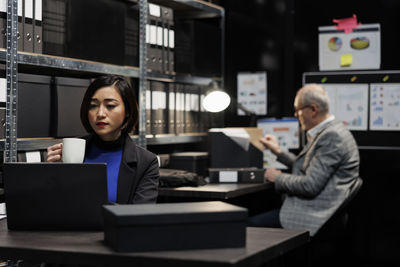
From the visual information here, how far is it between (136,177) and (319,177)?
149cm

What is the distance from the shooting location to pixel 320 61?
179 inches

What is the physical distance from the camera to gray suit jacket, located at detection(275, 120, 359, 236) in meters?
3.61

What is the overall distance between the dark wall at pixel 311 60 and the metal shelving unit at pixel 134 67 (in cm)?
17

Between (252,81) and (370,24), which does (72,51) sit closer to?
(252,81)

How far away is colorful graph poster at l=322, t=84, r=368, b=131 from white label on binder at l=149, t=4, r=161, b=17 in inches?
53.8

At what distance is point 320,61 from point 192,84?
958 millimetres

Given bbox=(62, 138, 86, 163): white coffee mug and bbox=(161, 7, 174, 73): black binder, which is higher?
bbox=(161, 7, 174, 73): black binder

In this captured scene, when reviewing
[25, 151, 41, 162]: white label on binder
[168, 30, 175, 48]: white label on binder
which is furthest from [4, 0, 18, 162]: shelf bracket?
[168, 30, 175, 48]: white label on binder

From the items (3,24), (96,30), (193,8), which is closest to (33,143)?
(3,24)

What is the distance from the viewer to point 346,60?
447 cm

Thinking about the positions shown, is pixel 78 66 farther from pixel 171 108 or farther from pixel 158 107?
pixel 171 108

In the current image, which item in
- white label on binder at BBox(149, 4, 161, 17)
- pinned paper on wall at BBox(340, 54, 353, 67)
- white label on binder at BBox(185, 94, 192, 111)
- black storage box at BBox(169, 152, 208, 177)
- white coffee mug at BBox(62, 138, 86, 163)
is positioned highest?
white label on binder at BBox(149, 4, 161, 17)

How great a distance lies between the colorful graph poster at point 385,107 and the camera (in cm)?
432

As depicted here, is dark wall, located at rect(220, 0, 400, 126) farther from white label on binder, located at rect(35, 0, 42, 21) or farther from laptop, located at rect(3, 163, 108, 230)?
laptop, located at rect(3, 163, 108, 230)
